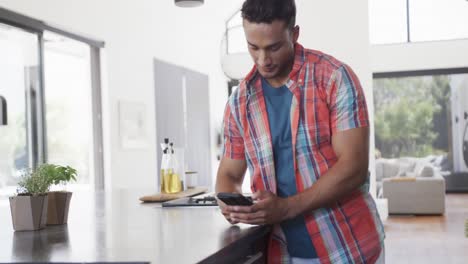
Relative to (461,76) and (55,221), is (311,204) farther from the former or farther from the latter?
(461,76)

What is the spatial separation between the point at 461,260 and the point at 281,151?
4.49 meters

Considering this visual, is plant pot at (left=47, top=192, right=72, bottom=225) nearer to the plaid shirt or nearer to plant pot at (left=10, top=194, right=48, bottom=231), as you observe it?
plant pot at (left=10, top=194, right=48, bottom=231)

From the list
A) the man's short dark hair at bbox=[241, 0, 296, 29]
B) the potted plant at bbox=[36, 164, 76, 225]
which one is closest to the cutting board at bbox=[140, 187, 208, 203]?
the potted plant at bbox=[36, 164, 76, 225]

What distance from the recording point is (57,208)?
6.29 feet

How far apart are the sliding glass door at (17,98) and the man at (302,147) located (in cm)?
444

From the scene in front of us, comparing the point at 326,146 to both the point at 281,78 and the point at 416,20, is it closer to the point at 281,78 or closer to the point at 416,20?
the point at 281,78

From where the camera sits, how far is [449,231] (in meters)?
7.51

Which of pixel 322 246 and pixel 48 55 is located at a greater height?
pixel 48 55

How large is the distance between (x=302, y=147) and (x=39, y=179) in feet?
2.43

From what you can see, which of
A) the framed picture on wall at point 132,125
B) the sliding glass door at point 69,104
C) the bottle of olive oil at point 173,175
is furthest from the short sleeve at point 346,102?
the framed picture on wall at point 132,125

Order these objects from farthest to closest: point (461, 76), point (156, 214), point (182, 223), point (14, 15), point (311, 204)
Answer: point (461, 76) < point (14, 15) < point (156, 214) < point (182, 223) < point (311, 204)

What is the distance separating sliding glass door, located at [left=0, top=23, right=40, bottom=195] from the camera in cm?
578

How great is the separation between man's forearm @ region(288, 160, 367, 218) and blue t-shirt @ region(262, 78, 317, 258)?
90mm

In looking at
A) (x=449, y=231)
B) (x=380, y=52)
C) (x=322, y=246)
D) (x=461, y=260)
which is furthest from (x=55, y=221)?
(x=380, y=52)
